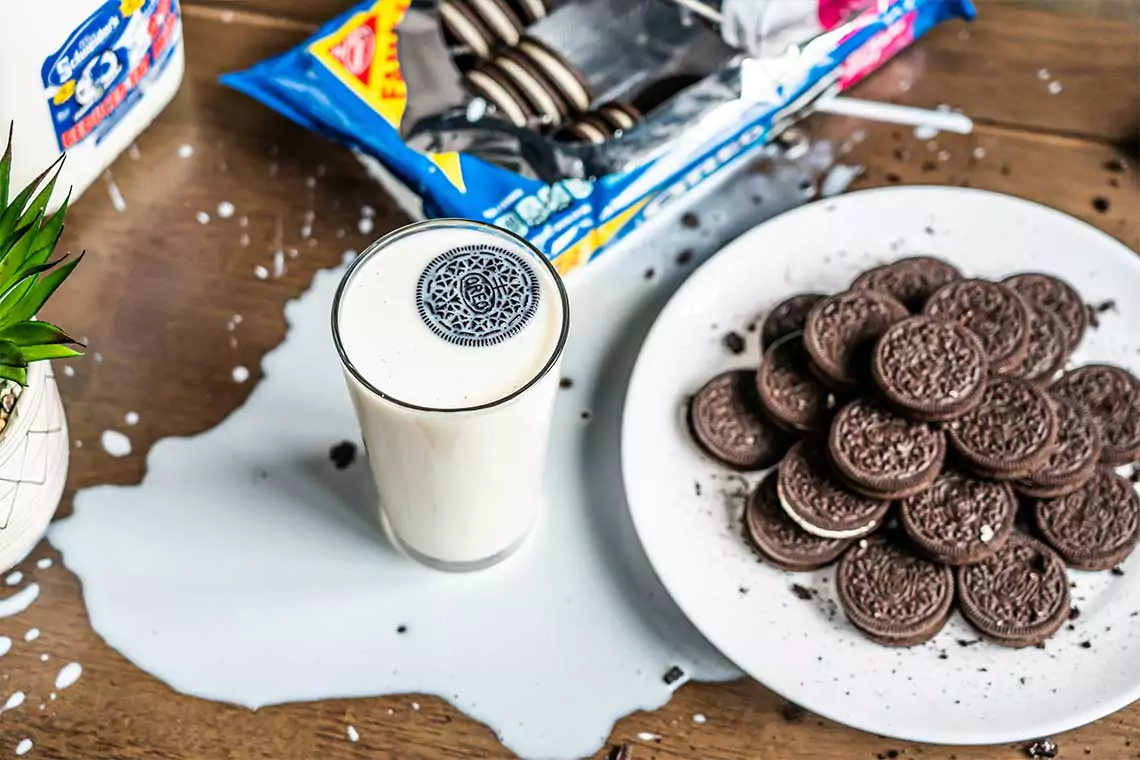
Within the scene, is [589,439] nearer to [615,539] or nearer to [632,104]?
[615,539]

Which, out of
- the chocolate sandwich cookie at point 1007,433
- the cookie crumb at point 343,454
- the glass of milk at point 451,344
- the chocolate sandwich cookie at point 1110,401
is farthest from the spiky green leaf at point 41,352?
the chocolate sandwich cookie at point 1110,401

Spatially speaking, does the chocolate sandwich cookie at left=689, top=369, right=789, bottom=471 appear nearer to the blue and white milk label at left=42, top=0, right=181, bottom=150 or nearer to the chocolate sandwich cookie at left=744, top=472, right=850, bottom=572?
the chocolate sandwich cookie at left=744, top=472, right=850, bottom=572

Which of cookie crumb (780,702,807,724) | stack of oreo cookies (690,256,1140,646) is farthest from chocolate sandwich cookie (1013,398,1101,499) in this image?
cookie crumb (780,702,807,724)

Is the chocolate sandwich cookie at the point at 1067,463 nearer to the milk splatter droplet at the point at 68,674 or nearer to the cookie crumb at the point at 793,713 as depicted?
the cookie crumb at the point at 793,713

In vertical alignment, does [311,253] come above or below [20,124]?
below

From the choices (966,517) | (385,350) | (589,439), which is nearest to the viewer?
(385,350)

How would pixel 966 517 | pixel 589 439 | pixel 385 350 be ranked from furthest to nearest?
pixel 589 439
pixel 966 517
pixel 385 350

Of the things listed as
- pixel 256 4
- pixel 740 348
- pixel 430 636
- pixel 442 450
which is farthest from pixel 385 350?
pixel 256 4
